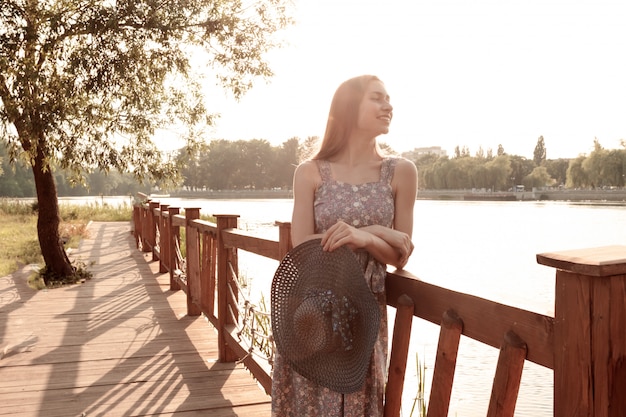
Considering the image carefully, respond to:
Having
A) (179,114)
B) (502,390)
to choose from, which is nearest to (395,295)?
(502,390)

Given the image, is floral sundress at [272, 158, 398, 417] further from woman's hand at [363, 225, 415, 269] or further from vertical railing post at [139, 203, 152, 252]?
vertical railing post at [139, 203, 152, 252]

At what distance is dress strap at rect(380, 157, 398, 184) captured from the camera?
2188 millimetres

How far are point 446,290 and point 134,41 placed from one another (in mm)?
6870

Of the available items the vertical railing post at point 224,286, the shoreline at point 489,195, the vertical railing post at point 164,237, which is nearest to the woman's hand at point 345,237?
the vertical railing post at point 224,286

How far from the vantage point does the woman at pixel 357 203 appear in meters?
2.09

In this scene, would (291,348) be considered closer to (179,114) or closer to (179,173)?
(179,173)

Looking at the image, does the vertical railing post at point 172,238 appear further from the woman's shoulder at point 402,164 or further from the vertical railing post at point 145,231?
the woman's shoulder at point 402,164

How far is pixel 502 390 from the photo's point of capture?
5.15 ft

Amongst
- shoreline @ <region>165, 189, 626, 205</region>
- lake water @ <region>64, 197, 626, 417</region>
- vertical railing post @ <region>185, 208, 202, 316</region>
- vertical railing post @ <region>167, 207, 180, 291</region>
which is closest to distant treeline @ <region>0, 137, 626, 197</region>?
shoreline @ <region>165, 189, 626, 205</region>

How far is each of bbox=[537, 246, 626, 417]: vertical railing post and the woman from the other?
0.80m

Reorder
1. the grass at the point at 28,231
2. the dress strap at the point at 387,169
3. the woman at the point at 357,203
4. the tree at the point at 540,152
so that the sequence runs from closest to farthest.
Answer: the woman at the point at 357,203, the dress strap at the point at 387,169, the grass at the point at 28,231, the tree at the point at 540,152

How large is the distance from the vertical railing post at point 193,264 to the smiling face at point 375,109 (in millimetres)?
3704

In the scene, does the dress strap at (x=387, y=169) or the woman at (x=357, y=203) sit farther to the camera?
the dress strap at (x=387, y=169)

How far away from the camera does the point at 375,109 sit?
Result: 2.18 meters
